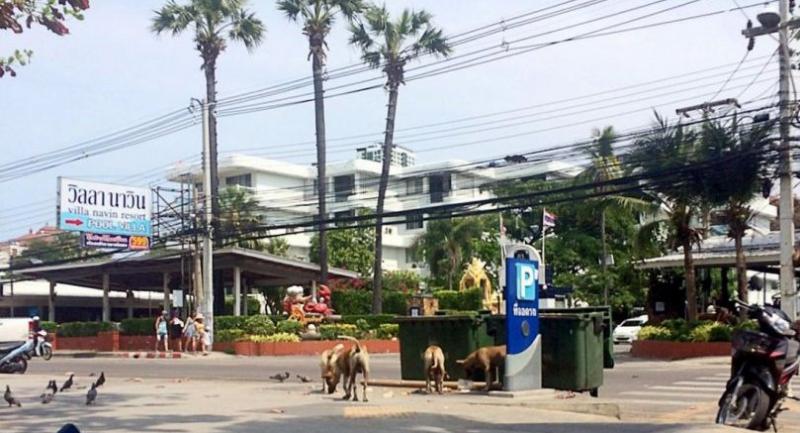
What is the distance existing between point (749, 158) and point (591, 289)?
991 inches

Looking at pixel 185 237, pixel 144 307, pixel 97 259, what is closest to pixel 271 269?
pixel 185 237

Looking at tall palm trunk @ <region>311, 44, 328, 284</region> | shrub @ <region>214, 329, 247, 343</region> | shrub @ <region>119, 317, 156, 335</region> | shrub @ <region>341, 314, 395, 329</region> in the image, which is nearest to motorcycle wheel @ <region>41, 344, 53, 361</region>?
shrub @ <region>119, 317, 156, 335</region>

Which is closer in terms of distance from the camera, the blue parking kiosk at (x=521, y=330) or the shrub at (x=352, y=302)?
the blue parking kiosk at (x=521, y=330)

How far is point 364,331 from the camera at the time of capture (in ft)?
130

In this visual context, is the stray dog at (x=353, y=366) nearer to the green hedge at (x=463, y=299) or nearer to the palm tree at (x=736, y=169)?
the palm tree at (x=736, y=169)

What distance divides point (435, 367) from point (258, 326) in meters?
23.7

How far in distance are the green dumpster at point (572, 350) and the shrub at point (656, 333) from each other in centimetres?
1420

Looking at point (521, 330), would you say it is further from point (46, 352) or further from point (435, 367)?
point (46, 352)

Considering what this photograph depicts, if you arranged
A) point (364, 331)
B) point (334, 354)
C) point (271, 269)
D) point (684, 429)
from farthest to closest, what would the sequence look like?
point (271, 269)
point (364, 331)
point (334, 354)
point (684, 429)

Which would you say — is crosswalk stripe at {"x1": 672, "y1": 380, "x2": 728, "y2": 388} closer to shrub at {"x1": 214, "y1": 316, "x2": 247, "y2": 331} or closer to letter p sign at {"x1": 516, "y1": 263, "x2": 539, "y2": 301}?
letter p sign at {"x1": 516, "y1": 263, "x2": 539, "y2": 301}

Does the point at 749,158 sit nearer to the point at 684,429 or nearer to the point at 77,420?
the point at 684,429

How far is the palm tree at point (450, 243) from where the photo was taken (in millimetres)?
55688

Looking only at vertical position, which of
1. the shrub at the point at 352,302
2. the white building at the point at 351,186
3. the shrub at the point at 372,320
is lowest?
the shrub at the point at 372,320

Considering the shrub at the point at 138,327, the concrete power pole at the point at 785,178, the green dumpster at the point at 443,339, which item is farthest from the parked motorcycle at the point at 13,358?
the concrete power pole at the point at 785,178
